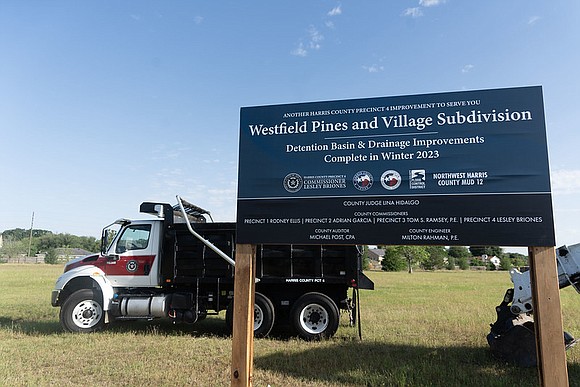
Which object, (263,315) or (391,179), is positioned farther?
(263,315)

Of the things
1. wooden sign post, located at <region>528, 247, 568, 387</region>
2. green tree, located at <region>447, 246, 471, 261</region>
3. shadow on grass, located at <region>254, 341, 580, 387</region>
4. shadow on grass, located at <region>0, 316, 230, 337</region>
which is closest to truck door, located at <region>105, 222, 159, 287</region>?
shadow on grass, located at <region>0, 316, 230, 337</region>

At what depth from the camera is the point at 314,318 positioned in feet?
29.3

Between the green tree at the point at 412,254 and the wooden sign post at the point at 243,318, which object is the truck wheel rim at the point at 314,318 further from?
the green tree at the point at 412,254

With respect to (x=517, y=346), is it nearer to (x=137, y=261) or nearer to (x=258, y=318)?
(x=258, y=318)

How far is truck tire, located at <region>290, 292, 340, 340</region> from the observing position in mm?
8758

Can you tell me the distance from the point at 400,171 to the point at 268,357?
4.47m

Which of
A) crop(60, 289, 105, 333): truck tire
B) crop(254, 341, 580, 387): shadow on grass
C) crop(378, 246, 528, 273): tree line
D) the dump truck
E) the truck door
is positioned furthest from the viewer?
crop(378, 246, 528, 273): tree line

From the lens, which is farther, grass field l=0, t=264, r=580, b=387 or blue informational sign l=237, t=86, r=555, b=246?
grass field l=0, t=264, r=580, b=387

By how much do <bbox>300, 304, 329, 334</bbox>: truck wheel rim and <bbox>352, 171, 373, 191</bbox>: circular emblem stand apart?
545 cm

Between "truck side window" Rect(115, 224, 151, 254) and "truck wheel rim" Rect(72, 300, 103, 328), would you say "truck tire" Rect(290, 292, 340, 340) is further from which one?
"truck wheel rim" Rect(72, 300, 103, 328)

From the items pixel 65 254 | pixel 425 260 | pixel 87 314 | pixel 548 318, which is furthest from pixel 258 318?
pixel 65 254

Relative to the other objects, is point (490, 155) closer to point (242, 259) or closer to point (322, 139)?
point (322, 139)

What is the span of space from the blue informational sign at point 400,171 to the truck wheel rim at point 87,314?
6.80 m

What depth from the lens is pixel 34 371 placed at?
5.99 metres
